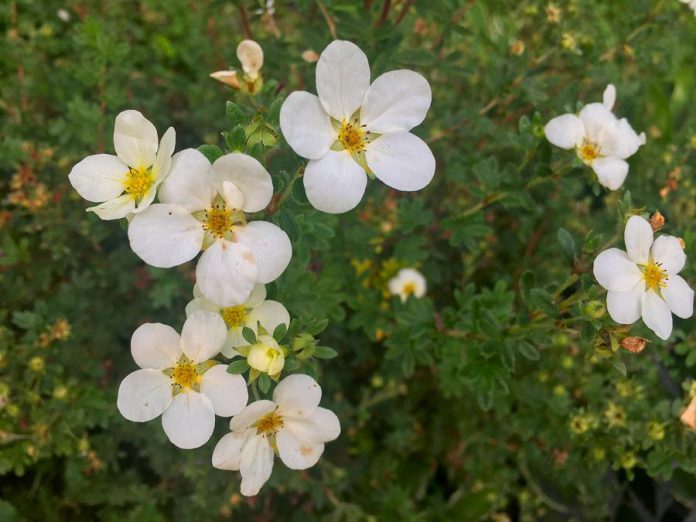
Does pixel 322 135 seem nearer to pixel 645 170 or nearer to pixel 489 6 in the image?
pixel 645 170

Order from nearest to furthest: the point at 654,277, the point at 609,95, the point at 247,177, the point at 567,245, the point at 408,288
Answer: the point at 247,177
the point at 654,277
the point at 567,245
the point at 609,95
the point at 408,288

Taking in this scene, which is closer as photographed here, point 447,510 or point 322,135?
point 322,135

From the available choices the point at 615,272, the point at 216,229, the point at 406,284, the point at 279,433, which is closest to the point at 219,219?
the point at 216,229

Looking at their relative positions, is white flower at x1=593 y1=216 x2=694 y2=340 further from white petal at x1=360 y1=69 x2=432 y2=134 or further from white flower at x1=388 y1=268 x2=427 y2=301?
white flower at x1=388 y1=268 x2=427 y2=301

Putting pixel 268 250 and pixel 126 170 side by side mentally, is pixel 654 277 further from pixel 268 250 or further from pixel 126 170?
pixel 126 170

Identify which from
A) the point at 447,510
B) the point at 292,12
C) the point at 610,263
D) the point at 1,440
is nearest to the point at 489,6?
the point at 292,12

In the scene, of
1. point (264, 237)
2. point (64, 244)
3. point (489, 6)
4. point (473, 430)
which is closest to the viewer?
point (264, 237)

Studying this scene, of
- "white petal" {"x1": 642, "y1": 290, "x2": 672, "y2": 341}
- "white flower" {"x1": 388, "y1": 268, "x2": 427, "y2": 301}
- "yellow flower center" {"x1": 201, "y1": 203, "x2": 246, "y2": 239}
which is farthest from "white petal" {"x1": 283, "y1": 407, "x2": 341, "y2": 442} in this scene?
"white flower" {"x1": 388, "y1": 268, "x2": 427, "y2": 301}
